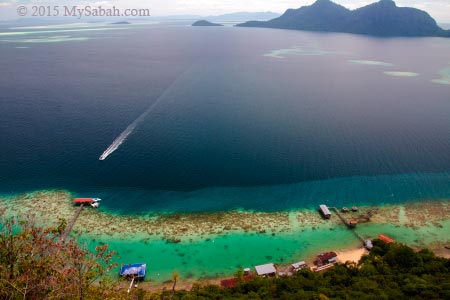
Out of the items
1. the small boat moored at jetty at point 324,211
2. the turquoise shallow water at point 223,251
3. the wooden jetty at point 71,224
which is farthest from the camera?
the small boat moored at jetty at point 324,211

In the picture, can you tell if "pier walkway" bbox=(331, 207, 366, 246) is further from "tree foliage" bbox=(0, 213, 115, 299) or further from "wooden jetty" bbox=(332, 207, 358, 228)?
"tree foliage" bbox=(0, 213, 115, 299)

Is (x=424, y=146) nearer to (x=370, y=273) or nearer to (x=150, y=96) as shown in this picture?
(x=370, y=273)

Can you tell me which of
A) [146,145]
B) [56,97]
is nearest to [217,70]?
[56,97]

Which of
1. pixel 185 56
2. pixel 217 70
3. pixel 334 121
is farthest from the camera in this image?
pixel 185 56

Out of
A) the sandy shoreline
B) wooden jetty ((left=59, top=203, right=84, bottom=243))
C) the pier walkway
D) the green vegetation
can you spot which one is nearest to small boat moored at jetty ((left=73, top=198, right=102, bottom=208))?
wooden jetty ((left=59, top=203, right=84, bottom=243))

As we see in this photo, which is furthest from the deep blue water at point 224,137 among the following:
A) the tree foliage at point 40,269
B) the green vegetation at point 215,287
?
the tree foliage at point 40,269

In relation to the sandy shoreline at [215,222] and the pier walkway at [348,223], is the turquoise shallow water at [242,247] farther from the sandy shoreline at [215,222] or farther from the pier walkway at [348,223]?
the pier walkway at [348,223]
